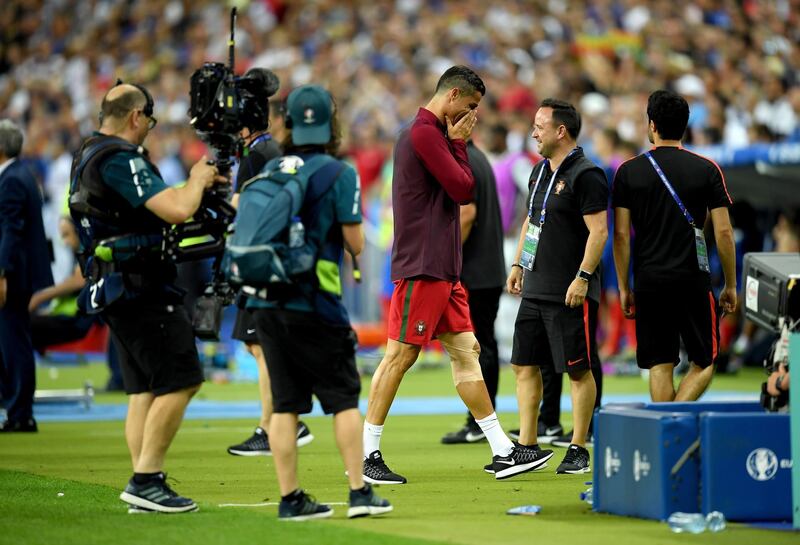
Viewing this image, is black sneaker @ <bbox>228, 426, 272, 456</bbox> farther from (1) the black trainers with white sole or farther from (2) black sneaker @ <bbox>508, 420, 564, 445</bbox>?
(2) black sneaker @ <bbox>508, 420, 564, 445</bbox>

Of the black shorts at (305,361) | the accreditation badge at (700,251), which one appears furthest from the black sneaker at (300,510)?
the accreditation badge at (700,251)

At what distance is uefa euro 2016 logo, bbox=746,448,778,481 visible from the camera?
698 centimetres

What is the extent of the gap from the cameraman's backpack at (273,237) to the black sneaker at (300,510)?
1.02 meters

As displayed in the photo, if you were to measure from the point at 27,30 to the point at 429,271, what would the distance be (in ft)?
85.9

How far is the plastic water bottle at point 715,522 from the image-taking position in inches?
268

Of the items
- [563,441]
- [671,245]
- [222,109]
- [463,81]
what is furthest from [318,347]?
[563,441]

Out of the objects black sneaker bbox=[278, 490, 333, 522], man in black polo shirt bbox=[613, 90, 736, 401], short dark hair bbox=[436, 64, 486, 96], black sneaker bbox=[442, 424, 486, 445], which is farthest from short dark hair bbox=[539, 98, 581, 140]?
black sneaker bbox=[278, 490, 333, 522]

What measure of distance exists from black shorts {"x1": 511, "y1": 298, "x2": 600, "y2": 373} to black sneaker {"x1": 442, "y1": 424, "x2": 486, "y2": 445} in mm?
1662

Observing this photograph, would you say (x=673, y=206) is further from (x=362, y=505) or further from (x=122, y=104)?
(x=122, y=104)

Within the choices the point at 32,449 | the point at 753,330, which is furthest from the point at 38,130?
the point at 32,449

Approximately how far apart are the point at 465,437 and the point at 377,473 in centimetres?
234

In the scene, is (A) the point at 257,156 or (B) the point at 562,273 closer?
(B) the point at 562,273

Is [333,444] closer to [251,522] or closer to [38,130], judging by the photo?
[251,522]

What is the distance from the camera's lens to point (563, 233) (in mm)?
9406
